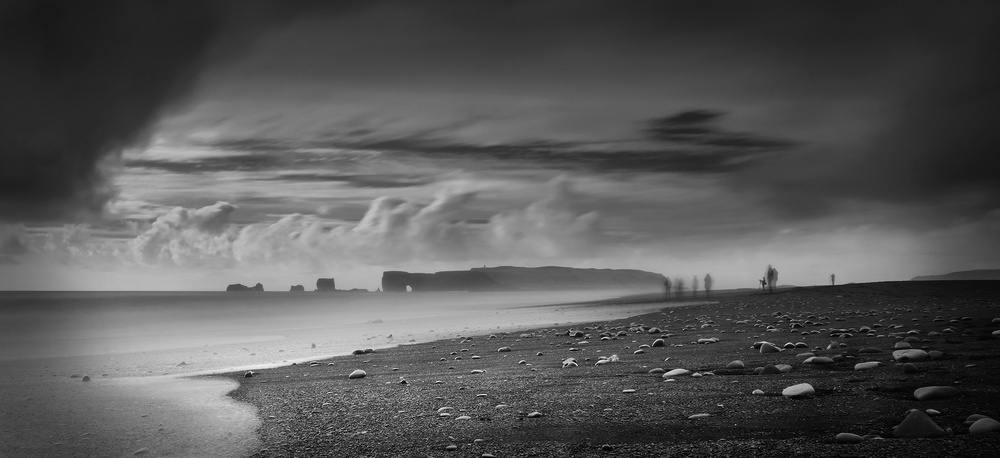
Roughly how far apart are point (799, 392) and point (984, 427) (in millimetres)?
1936

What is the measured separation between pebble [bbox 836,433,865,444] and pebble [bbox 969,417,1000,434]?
747 mm

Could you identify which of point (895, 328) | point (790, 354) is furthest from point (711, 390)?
point (895, 328)

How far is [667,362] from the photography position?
989cm

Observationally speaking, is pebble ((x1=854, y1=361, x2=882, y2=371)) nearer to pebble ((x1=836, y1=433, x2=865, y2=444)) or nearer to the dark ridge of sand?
the dark ridge of sand

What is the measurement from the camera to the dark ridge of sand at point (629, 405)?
15.6 feet

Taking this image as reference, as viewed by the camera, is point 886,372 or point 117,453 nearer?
point 117,453

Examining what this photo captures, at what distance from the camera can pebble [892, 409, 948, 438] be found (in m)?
4.41

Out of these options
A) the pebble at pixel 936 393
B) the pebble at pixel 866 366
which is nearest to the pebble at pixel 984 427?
the pebble at pixel 936 393

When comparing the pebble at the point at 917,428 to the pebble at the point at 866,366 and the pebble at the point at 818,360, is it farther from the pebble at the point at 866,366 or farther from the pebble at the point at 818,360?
the pebble at the point at 818,360

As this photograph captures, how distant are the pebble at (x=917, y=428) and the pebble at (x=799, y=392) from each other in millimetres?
1643

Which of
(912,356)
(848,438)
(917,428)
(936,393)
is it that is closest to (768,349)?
(912,356)

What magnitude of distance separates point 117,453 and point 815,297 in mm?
36247

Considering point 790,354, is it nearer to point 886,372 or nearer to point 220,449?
point 886,372

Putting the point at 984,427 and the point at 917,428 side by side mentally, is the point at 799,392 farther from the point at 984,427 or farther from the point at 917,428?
the point at 984,427
